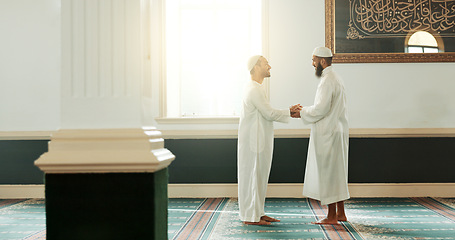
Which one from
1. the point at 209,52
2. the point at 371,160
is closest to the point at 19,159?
the point at 209,52

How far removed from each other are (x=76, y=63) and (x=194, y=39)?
4717 millimetres

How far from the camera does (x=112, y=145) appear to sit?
173 cm

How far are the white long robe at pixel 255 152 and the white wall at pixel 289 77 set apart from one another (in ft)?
5.46

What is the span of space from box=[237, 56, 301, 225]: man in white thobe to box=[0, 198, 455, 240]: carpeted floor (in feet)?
0.61

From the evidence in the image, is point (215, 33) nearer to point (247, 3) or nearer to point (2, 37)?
point (247, 3)

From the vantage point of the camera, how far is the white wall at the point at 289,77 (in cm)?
607

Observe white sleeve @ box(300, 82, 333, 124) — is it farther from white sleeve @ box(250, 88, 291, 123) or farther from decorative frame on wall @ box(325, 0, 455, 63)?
decorative frame on wall @ box(325, 0, 455, 63)

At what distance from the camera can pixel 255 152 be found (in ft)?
14.5

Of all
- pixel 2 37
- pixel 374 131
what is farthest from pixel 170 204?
pixel 2 37

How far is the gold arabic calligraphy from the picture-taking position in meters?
6.09

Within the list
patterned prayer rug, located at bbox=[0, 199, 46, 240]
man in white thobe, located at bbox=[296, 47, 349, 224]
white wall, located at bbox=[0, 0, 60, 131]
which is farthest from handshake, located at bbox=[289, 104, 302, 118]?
white wall, located at bbox=[0, 0, 60, 131]

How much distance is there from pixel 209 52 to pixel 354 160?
2330 mm

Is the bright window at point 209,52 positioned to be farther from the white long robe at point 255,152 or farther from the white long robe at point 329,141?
the white long robe at point 329,141

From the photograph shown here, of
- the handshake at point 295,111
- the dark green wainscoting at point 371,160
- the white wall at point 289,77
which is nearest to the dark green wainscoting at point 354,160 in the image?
the dark green wainscoting at point 371,160
